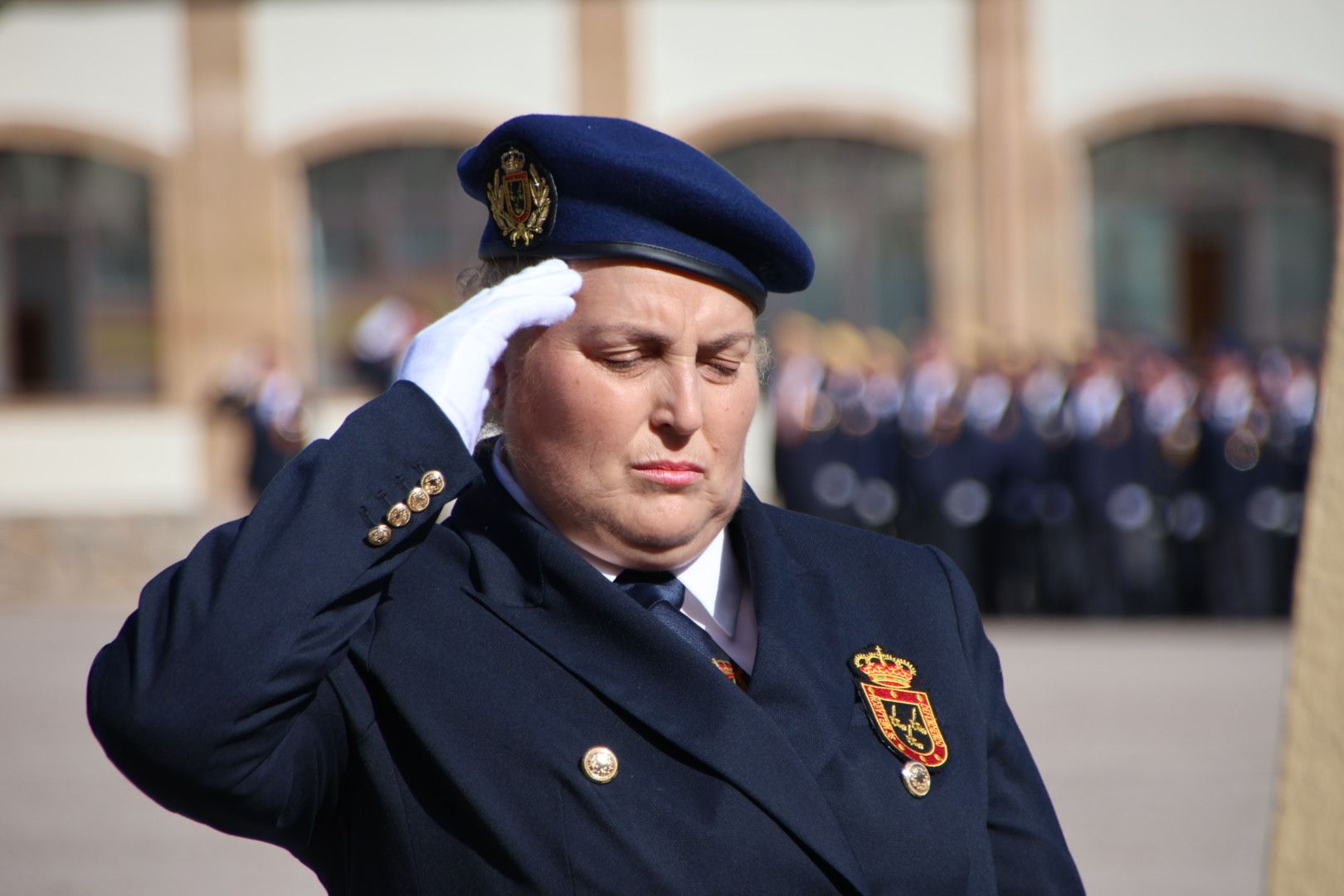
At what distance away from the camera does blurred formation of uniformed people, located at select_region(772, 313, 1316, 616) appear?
12.4 metres

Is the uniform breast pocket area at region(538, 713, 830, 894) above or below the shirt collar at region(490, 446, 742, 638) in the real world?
below

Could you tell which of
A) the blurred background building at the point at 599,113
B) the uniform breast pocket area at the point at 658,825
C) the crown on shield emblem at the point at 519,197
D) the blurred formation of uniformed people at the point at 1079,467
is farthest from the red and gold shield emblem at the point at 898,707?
the blurred background building at the point at 599,113

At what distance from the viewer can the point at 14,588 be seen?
13984mm

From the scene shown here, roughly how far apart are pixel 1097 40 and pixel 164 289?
9.11 meters

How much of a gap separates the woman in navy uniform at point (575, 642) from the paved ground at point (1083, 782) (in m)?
3.36

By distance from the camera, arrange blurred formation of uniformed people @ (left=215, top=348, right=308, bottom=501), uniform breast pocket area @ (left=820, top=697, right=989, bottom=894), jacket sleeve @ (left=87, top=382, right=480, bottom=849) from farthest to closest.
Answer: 1. blurred formation of uniformed people @ (left=215, top=348, right=308, bottom=501)
2. uniform breast pocket area @ (left=820, top=697, right=989, bottom=894)
3. jacket sleeve @ (left=87, top=382, right=480, bottom=849)

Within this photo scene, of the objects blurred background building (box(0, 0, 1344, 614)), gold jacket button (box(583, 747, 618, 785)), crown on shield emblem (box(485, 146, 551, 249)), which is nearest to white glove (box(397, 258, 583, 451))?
crown on shield emblem (box(485, 146, 551, 249))

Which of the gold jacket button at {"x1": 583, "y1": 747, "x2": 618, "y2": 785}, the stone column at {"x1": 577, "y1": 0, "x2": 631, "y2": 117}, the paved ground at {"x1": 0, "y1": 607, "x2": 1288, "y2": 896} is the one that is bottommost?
the paved ground at {"x1": 0, "y1": 607, "x2": 1288, "y2": 896}

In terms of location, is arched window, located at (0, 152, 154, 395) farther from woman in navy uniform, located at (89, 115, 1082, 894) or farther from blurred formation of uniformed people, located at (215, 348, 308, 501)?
woman in navy uniform, located at (89, 115, 1082, 894)

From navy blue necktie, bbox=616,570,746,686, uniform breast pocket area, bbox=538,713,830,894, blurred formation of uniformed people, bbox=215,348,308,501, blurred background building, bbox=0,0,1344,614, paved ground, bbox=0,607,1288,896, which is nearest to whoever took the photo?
uniform breast pocket area, bbox=538,713,830,894

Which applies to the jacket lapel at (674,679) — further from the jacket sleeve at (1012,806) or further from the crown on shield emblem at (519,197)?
the crown on shield emblem at (519,197)

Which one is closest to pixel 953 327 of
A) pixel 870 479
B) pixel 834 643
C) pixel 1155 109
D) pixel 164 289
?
pixel 1155 109

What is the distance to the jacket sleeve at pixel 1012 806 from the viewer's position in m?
2.35

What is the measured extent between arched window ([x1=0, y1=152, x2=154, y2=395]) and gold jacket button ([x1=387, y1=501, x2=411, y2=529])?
15.5 metres
